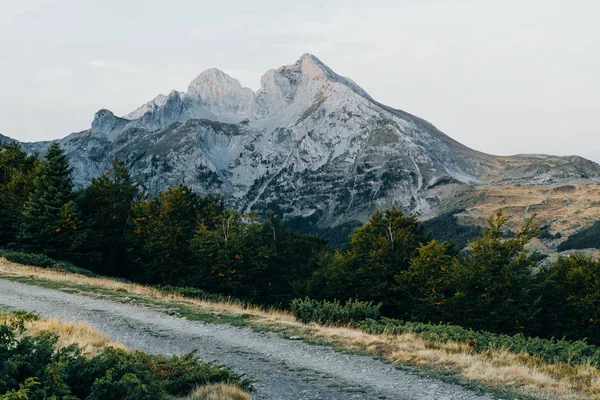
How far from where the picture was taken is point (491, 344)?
13086mm

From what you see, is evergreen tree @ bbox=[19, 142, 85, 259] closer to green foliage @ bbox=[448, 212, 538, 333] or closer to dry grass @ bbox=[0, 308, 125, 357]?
dry grass @ bbox=[0, 308, 125, 357]

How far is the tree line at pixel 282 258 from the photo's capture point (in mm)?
35656

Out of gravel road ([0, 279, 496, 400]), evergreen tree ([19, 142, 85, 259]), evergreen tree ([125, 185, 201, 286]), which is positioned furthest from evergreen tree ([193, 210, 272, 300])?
gravel road ([0, 279, 496, 400])

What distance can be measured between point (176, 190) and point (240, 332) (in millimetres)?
41030

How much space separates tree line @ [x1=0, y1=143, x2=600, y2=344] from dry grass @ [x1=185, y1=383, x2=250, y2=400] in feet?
82.1

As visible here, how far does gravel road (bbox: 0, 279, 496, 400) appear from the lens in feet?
30.1

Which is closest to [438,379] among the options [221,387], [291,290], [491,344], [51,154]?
[491,344]

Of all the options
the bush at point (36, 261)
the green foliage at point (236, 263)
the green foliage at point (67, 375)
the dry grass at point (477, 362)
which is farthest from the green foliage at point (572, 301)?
the bush at point (36, 261)

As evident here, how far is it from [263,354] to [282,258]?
47478mm

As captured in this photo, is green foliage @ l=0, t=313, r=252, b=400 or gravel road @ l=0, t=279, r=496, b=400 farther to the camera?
gravel road @ l=0, t=279, r=496, b=400

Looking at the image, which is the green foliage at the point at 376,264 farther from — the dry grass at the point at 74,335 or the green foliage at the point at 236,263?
the dry grass at the point at 74,335

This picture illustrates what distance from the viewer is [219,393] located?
25.5 ft

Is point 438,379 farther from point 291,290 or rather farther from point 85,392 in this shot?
point 291,290

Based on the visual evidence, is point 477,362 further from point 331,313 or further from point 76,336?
point 76,336
